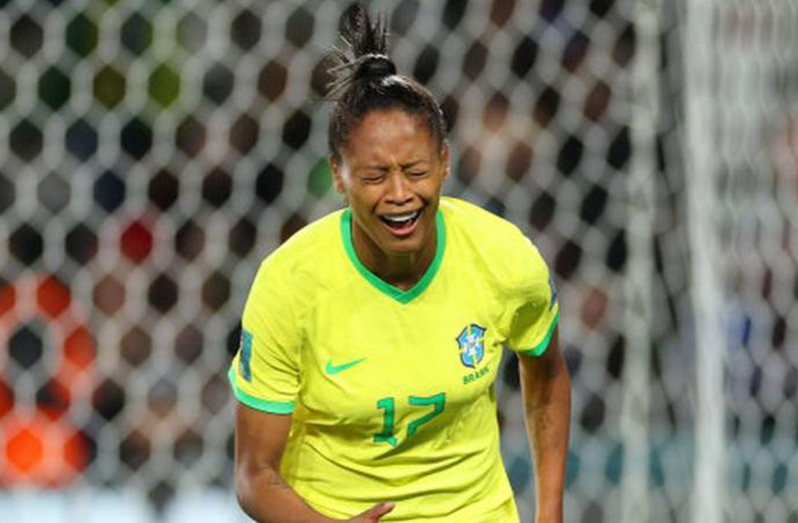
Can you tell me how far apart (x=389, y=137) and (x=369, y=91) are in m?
0.08

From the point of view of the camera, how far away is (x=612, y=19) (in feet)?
10.3

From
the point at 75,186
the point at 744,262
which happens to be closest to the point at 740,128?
the point at 744,262

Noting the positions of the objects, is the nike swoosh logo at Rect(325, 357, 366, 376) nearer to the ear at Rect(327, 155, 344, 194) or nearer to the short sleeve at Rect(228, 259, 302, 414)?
the short sleeve at Rect(228, 259, 302, 414)

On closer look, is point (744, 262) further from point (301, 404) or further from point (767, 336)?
point (301, 404)

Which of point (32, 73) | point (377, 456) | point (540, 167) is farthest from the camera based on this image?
point (540, 167)

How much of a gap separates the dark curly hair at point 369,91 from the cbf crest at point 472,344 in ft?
0.74

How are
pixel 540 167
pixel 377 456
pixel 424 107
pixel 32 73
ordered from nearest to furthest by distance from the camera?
pixel 424 107 → pixel 377 456 → pixel 32 73 → pixel 540 167

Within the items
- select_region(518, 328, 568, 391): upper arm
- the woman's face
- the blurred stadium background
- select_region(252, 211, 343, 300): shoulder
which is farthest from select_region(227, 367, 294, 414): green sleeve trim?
the blurred stadium background

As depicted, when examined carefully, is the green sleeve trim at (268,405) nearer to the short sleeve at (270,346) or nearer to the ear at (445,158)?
the short sleeve at (270,346)

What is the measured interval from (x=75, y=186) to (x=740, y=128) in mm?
1158

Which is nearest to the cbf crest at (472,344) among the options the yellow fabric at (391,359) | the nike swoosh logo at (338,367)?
the yellow fabric at (391,359)

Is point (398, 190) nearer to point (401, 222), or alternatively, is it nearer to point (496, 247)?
point (401, 222)

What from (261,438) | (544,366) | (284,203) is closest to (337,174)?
(261,438)

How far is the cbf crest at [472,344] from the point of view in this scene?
1951 millimetres
